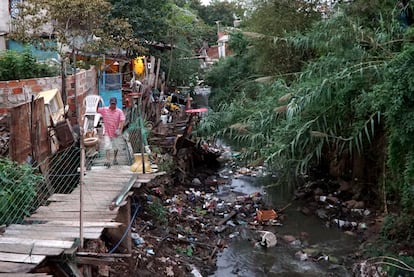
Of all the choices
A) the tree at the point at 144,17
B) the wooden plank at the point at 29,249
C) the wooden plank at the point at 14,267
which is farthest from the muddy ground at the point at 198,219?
→ the tree at the point at 144,17

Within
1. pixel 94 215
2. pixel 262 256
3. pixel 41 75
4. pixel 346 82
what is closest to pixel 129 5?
pixel 41 75

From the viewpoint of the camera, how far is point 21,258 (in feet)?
13.9

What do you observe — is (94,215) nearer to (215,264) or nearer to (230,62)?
(215,264)

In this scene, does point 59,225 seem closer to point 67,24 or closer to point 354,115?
point 354,115

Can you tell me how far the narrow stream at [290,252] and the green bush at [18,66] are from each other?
504cm

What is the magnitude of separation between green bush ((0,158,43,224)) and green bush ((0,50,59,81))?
370 cm

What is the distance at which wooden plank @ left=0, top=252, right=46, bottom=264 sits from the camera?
164 inches

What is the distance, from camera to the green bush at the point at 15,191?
518cm

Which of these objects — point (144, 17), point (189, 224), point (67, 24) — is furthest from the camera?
point (144, 17)

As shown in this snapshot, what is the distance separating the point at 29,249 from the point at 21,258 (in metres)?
0.18

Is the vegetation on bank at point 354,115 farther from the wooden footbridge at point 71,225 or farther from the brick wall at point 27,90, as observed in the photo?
the brick wall at point 27,90

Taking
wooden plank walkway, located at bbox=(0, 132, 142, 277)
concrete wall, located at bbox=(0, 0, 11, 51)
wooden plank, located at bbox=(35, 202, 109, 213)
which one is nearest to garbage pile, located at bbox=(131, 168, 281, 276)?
wooden plank walkway, located at bbox=(0, 132, 142, 277)

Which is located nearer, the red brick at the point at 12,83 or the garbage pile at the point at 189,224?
the garbage pile at the point at 189,224

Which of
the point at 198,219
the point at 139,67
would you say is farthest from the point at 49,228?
the point at 139,67
